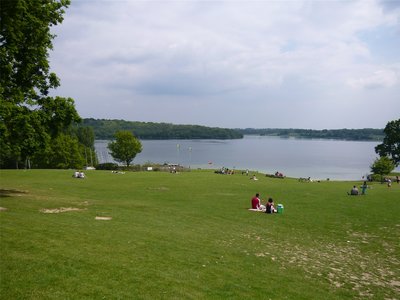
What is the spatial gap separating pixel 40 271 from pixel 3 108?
13.6m

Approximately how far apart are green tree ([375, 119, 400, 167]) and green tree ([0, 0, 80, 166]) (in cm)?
10650

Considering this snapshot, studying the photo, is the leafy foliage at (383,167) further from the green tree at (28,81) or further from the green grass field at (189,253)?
the green tree at (28,81)

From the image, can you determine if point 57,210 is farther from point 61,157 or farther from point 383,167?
point 61,157

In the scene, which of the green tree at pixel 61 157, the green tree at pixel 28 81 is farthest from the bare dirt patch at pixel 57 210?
the green tree at pixel 61 157

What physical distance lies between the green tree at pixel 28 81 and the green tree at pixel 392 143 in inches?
4193

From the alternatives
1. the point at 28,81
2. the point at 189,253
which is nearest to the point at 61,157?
the point at 28,81

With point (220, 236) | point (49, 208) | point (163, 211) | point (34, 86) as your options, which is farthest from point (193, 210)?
point (34, 86)

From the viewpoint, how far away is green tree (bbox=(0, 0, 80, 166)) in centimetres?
2302

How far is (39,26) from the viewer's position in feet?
82.1

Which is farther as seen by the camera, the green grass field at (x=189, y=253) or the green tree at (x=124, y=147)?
the green tree at (x=124, y=147)

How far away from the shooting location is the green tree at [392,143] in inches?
4395

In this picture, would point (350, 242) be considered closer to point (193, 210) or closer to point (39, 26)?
point (193, 210)

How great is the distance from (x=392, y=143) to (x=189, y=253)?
371 feet

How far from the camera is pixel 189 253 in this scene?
16.1 metres
